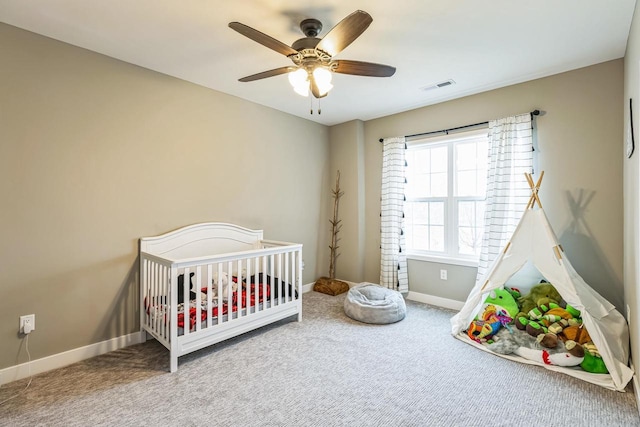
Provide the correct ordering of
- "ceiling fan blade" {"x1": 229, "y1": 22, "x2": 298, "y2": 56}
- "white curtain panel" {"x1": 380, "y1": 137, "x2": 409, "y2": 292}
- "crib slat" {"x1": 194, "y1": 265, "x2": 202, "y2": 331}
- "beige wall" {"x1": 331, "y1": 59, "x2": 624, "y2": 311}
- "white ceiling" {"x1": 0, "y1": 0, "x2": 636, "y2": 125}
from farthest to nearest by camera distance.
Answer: "white curtain panel" {"x1": 380, "y1": 137, "x2": 409, "y2": 292}, "beige wall" {"x1": 331, "y1": 59, "x2": 624, "y2": 311}, "crib slat" {"x1": 194, "y1": 265, "x2": 202, "y2": 331}, "white ceiling" {"x1": 0, "y1": 0, "x2": 636, "y2": 125}, "ceiling fan blade" {"x1": 229, "y1": 22, "x2": 298, "y2": 56}

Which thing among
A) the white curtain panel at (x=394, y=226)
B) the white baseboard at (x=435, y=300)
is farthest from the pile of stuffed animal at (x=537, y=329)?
the white curtain panel at (x=394, y=226)

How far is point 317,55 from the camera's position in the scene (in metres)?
1.89

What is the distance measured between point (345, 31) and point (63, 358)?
2951 millimetres

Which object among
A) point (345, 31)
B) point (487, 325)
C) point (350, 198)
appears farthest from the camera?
point (350, 198)

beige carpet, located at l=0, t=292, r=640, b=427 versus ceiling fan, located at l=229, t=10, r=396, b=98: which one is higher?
ceiling fan, located at l=229, t=10, r=396, b=98

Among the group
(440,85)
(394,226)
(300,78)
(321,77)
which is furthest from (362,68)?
(394,226)

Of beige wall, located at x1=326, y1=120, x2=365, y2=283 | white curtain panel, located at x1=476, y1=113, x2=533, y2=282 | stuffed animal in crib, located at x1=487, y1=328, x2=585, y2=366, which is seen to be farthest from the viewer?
beige wall, located at x1=326, y1=120, x2=365, y2=283

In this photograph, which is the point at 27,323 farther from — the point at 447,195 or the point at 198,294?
the point at 447,195

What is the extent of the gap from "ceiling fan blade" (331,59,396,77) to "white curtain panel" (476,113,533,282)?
1629 mm

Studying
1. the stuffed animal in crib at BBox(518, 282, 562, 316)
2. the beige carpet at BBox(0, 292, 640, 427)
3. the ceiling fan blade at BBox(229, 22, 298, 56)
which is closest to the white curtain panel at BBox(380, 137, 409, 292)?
the beige carpet at BBox(0, 292, 640, 427)

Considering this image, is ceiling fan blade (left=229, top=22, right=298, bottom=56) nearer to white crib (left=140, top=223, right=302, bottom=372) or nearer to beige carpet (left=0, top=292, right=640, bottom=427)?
white crib (left=140, top=223, right=302, bottom=372)

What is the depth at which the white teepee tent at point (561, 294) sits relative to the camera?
79.2 inches

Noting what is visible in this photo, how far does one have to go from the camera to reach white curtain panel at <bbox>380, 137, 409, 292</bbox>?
12.3 ft

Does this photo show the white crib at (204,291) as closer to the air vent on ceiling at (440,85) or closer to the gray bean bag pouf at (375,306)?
the gray bean bag pouf at (375,306)
